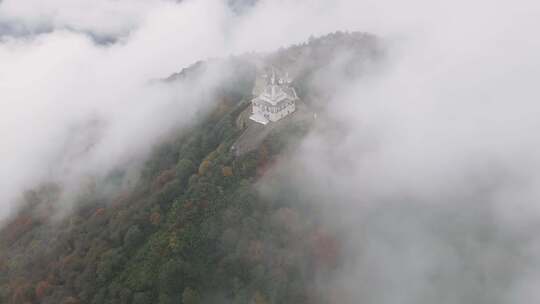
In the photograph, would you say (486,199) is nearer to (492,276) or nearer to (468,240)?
(468,240)

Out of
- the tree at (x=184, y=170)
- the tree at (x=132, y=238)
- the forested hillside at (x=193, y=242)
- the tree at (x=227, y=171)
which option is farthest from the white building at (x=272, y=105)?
the tree at (x=132, y=238)

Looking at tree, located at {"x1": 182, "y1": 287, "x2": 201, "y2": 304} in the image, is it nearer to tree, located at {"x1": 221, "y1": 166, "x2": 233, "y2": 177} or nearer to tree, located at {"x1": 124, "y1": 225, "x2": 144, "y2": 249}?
tree, located at {"x1": 124, "y1": 225, "x2": 144, "y2": 249}

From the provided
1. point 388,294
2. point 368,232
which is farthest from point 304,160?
point 388,294

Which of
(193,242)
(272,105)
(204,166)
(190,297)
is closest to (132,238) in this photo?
(193,242)

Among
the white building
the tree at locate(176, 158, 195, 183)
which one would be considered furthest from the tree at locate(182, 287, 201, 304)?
the white building

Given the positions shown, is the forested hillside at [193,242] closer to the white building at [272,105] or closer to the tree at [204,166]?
the tree at [204,166]

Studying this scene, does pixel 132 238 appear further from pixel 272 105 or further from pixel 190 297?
pixel 272 105
